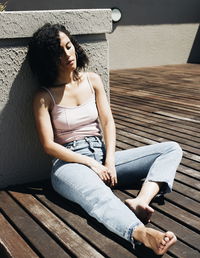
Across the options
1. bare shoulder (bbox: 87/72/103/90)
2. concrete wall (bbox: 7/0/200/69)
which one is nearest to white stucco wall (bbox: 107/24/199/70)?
concrete wall (bbox: 7/0/200/69)

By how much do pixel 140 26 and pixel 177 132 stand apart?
5.81 m

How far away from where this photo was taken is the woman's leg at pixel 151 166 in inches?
98.1

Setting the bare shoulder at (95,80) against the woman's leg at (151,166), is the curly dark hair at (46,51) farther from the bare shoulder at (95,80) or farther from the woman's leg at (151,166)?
the woman's leg at (151,166)

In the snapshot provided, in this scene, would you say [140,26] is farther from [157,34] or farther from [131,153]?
[131,153]

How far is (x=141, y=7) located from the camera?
9289 mm

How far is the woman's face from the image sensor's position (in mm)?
2548

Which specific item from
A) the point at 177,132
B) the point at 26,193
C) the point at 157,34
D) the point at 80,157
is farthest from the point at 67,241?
the point at 157,34

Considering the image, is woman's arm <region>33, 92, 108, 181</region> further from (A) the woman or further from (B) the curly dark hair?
(B) the curly dark hair

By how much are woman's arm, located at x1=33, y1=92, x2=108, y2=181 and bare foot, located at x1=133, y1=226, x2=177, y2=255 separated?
570 millimetres

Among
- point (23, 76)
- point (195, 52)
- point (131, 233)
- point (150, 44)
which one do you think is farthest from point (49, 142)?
point (195, 52)

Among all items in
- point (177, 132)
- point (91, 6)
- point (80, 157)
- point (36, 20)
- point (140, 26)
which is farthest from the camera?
point (140, 26)

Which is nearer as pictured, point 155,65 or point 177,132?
point 177,132

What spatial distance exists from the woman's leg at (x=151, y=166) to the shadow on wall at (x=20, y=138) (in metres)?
0.61

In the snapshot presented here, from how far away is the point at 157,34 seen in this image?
9.72m
